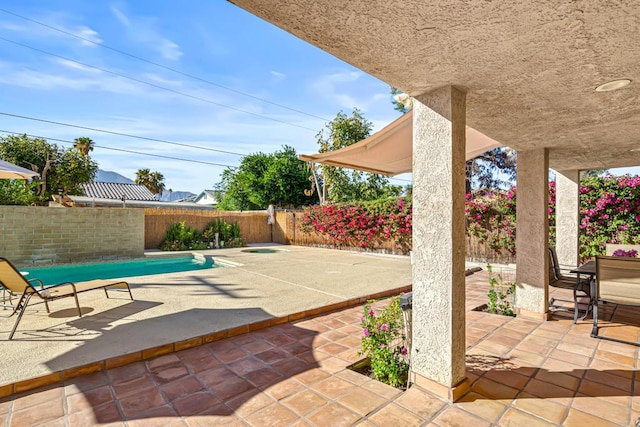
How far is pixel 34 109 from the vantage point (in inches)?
552

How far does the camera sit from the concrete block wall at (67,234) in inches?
391

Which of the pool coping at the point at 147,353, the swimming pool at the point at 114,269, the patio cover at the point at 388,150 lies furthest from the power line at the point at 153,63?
the pool coping at the point at 147,353

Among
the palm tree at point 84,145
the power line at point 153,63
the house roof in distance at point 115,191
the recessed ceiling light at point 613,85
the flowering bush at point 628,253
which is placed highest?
the power line at point 153,63

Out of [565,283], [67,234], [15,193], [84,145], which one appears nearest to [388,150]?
[565,283]

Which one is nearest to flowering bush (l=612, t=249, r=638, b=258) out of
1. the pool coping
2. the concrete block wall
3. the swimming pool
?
the pool coping

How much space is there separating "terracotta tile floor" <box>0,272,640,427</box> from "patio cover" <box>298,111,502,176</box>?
3012mm

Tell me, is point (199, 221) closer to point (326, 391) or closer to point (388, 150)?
point (388, 150)

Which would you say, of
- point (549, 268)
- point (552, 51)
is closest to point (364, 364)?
point (552, 51)

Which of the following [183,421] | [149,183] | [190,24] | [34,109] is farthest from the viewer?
[149,183]

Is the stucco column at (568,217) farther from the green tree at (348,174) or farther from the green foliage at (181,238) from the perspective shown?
the green foliage at (181,238)

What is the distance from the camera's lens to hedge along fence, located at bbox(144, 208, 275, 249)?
14.7 metres

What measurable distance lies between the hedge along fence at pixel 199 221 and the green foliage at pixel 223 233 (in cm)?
29

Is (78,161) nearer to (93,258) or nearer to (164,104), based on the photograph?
(164,104)

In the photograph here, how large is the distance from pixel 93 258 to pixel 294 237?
9262 mm
